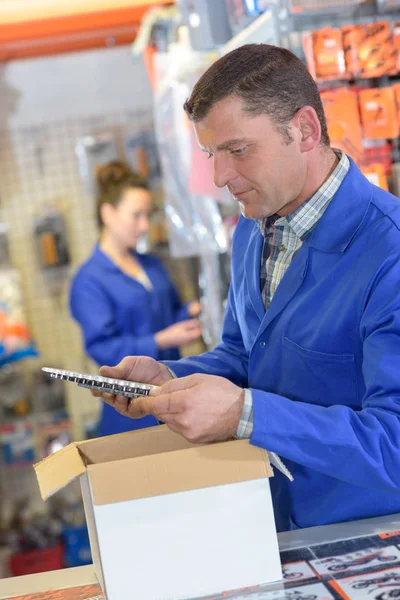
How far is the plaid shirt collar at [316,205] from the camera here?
6.39 ft

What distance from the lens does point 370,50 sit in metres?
2.64

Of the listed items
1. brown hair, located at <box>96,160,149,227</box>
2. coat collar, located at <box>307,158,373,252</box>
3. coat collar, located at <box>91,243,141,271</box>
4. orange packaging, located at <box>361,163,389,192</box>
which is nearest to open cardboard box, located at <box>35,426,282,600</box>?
coat collar, located at <box>307,158,373,252</box>

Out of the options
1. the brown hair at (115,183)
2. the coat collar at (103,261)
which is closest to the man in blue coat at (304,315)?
the coat collar at (103,261)

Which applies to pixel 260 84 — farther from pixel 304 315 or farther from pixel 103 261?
pixel 103 261

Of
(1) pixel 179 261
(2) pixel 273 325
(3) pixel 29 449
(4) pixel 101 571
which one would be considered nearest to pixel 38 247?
(1) pixel 179 261

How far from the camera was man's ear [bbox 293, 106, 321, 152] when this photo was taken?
1878 millimetres

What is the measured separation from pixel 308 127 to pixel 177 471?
32.8 inches

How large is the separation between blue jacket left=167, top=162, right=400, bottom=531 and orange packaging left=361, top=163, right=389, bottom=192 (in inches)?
25.4

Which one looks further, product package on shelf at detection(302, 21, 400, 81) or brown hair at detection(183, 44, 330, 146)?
product package on shelf at detection(302, 21, 400, 81)

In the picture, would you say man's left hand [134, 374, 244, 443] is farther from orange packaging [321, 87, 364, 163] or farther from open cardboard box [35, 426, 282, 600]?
orange packaging [321, 87, 364, 163]

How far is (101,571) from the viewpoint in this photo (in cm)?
157

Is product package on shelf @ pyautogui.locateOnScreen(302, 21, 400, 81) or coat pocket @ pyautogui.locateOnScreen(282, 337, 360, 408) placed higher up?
product package on shelf @ pyautogui.locateOnScreen(302, 21, 400, 81)

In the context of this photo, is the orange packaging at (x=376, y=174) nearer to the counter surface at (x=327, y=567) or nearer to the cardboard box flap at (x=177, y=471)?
the counter surface at (x=327, y=567)

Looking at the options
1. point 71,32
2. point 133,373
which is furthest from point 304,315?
point 71,32
